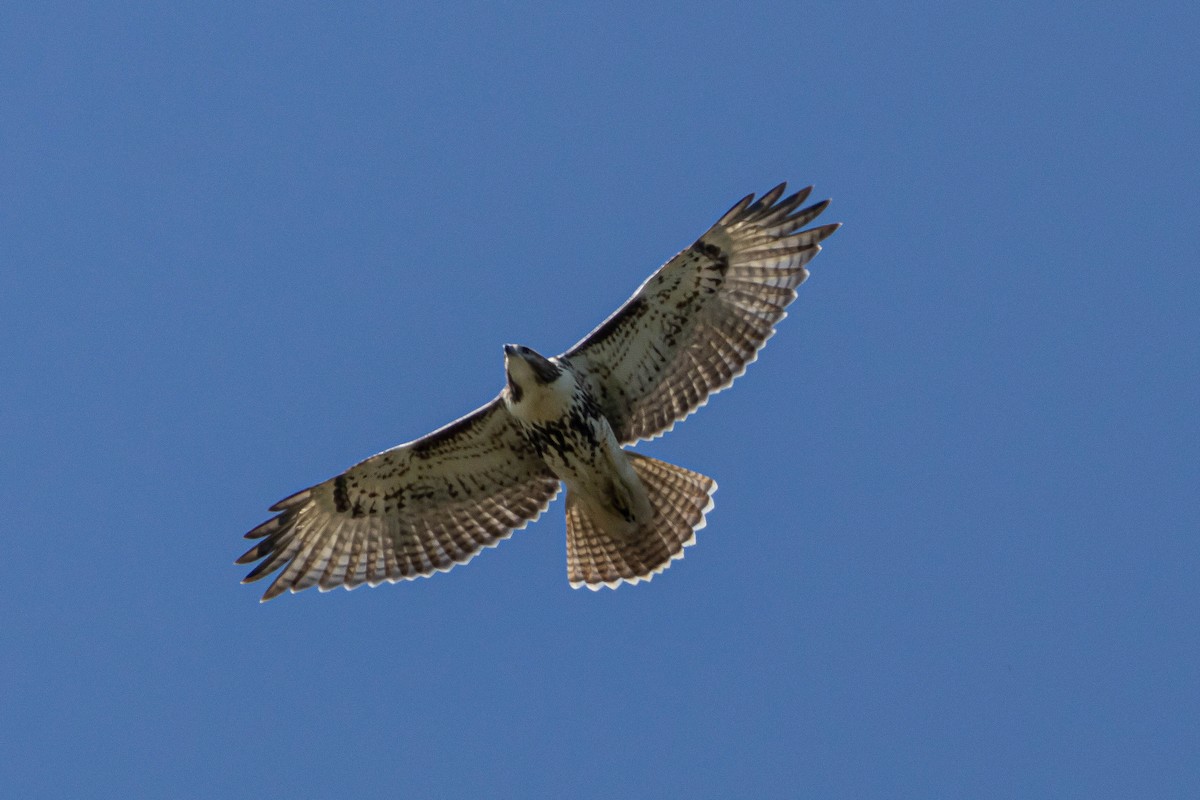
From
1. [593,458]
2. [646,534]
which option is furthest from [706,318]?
[646,534]

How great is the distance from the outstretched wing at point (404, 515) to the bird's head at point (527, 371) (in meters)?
0.94

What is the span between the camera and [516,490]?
1662 cm

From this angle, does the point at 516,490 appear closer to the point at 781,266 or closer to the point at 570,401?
the point at 570,401

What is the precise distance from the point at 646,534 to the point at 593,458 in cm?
104

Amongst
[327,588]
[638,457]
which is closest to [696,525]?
[638,457]

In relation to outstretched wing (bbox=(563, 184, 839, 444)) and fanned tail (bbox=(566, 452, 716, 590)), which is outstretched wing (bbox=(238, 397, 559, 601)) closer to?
fanned tail (bbox=(566, 452, 716, 590))

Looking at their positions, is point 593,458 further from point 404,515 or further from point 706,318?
point 404,515

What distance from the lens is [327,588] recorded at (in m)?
16.5

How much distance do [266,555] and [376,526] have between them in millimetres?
978

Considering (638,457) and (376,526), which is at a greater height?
(376,526)

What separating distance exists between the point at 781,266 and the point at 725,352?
867 mm

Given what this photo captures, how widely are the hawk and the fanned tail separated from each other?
0.01 meters

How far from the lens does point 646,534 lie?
648 inches

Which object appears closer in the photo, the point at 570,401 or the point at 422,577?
the point at 570,401
